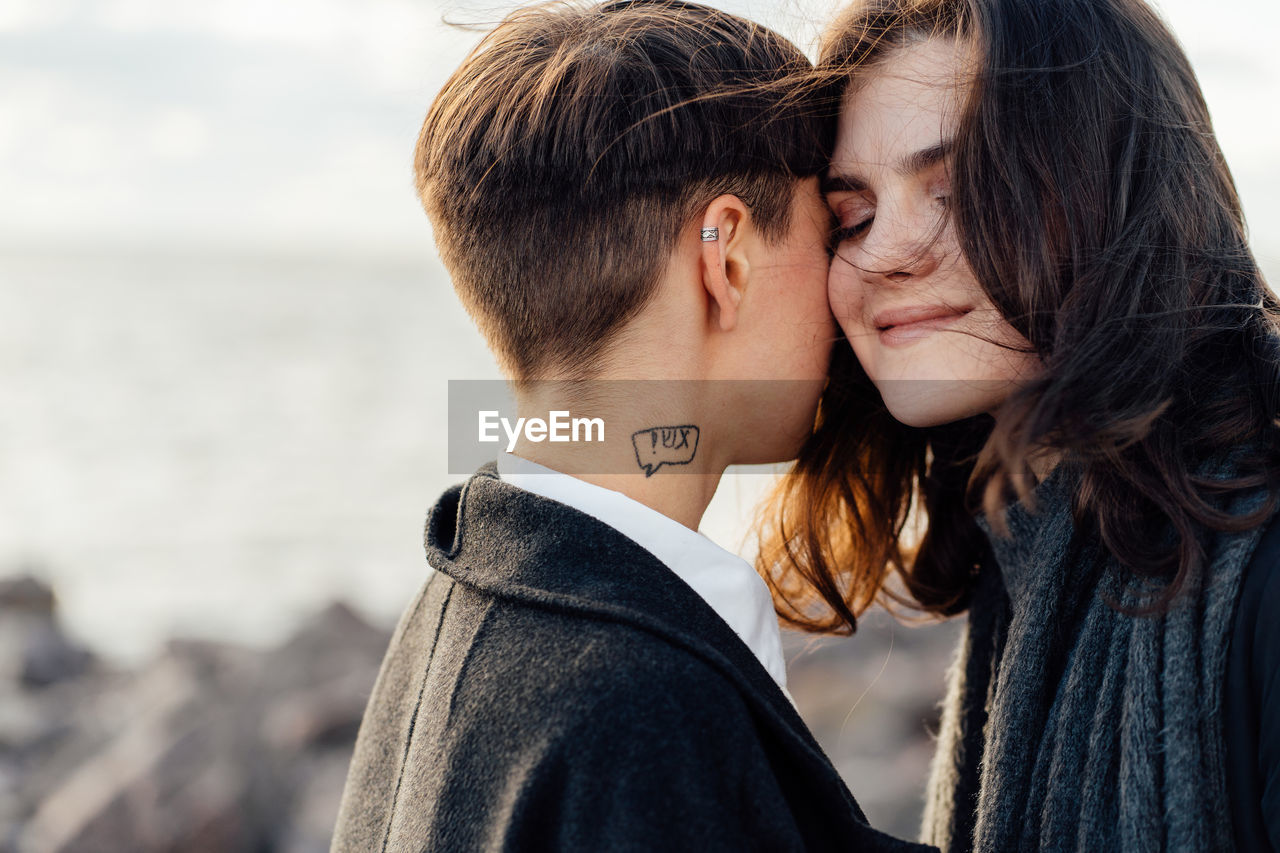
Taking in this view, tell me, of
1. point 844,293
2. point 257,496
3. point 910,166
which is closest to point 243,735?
point 844,293

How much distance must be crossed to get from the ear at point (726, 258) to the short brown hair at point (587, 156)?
0.03 m

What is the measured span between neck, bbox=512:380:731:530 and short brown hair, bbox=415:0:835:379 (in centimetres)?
6

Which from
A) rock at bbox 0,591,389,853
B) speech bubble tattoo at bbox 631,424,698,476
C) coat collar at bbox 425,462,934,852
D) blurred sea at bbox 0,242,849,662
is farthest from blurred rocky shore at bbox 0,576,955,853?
coat collar at bbox 425,462,934,852

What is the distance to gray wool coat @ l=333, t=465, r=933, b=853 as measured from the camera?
1096 millimetres

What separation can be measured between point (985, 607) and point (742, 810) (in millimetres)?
1146

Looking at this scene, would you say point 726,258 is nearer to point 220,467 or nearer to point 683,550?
point 683,550

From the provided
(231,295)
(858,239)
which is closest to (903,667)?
(858,239)

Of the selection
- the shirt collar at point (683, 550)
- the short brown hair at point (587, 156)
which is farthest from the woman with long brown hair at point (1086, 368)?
the shirt collar at point (683, 550)

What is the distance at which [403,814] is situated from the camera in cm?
131

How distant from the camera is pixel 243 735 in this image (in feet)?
16.5

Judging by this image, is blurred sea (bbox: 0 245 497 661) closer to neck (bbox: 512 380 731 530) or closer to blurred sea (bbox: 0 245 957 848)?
blurred sea (bbox: 0 245 957 848)

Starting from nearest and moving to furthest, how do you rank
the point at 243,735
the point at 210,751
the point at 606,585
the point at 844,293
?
1. the point at 606,585
2. the point at 844,293
3. the point at 210,751
4. the point at 243,735

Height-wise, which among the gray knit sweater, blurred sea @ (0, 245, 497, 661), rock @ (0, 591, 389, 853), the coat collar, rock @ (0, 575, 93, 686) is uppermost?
the coat collar

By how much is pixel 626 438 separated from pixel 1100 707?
844mm
